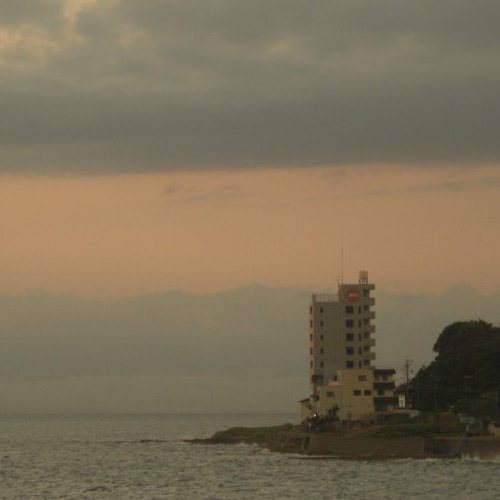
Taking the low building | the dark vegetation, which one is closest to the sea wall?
the dark vegetation

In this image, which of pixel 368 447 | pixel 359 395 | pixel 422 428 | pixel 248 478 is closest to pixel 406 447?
pixel 368 447

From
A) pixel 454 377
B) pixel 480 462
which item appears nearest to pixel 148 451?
pixel 454 377

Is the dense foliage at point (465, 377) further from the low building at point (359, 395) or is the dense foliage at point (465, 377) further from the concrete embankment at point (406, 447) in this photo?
the concrete embankment at point (406, 447)

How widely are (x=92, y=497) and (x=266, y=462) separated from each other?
1865 inches

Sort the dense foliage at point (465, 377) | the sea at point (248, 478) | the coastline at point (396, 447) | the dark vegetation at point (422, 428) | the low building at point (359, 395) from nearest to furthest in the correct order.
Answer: the sea at point (248, 478) → the coastline at point (396, 447) → the dark vegetation at point (422, 428) → the dense foliage at point (465, 377) → the low building at point (359, 395)

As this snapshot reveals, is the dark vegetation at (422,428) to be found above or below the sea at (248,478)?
above

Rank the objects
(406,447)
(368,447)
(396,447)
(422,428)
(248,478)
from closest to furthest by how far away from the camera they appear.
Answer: (248,478) → (406,447) → (396,447) → (368,447) → (422,428)

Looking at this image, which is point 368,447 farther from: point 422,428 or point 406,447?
point 422,428

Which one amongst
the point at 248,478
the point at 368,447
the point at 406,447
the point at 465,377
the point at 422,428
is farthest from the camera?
the point at 465,377

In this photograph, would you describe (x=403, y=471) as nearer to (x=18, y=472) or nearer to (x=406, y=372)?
(x=18, y=472)

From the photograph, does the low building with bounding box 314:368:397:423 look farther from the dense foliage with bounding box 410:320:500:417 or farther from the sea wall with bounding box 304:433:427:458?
the sea wall with bounding box 304:433:427:458

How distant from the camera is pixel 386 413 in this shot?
18200 cm

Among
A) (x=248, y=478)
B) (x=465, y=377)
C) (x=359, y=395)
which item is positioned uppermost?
(x=465, y=377)

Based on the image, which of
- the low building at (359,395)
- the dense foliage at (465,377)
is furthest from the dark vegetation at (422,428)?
the low building at (359,395)
